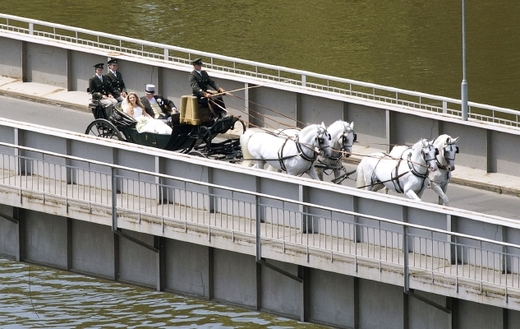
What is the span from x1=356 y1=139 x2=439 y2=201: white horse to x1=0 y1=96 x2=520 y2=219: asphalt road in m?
1.38

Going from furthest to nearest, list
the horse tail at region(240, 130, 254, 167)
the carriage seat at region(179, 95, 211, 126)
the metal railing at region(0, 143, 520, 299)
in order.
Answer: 1. the carriage seat at region(179, 95, 211, 126)
2. the horse tail at region(240, 130, 254, 167)
3. the metal railing at region(0, 143, 520, 299)

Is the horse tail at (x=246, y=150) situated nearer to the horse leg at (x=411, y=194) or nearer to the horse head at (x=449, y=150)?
the horse leg at (x=411, y=194)

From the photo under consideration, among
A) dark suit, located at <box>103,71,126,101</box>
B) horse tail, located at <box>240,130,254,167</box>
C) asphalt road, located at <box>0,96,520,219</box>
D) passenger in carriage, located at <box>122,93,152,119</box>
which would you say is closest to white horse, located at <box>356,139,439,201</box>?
asphalt road, located at <box>0,96,520,219</box>

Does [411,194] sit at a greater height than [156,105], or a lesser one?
lesser

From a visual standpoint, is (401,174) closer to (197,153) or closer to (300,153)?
(300,153)

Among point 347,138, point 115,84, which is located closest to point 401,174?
point 347,138

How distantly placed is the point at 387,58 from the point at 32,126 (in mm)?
22053

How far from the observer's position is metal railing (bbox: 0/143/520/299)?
23359mm

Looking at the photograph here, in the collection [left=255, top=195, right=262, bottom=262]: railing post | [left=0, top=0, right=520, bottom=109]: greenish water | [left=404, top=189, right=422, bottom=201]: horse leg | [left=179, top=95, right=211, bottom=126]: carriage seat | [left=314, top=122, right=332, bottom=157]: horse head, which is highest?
[left=0, top=0, right=520, bottom=109]: greenish water

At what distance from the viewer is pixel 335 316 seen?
24922 mm

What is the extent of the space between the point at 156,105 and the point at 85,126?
305cm

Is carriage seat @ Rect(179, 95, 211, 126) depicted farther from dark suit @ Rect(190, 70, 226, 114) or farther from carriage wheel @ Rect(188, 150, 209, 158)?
carriage wheel @ Rect(188, 150, 209, 158)

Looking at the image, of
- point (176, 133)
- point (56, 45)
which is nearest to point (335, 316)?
point (176, 133)

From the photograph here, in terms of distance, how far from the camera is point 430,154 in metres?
26.5
